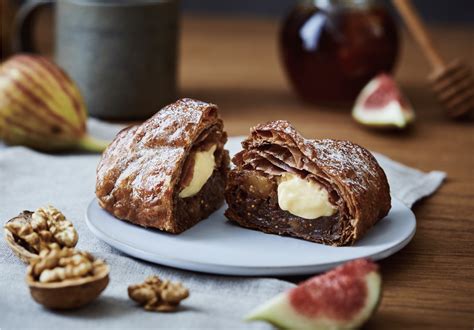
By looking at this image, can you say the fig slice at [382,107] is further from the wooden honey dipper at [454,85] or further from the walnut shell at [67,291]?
the walnut shell at [67,291]

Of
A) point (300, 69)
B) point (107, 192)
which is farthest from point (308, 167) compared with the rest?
point (300, 69)

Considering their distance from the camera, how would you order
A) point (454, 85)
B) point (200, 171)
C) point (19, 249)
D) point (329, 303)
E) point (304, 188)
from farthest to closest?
point (454, 85)
point (200, 171)
point (304, 188)
point (19, 249)
point (329, 303)

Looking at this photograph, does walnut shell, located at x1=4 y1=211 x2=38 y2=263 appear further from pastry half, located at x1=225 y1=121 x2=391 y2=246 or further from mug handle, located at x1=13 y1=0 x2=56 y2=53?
mug handle, located at x1=13 y1=0 x2=56 y2=53

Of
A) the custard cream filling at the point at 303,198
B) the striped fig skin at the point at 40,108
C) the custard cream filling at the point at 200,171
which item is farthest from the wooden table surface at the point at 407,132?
the striped fig skin at the point at 40,108

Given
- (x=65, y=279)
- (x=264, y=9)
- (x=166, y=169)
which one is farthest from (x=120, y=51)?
(x=264, y=9)

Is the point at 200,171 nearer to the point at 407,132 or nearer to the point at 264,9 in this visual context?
the point at 407,132

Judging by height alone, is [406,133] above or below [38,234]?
below
